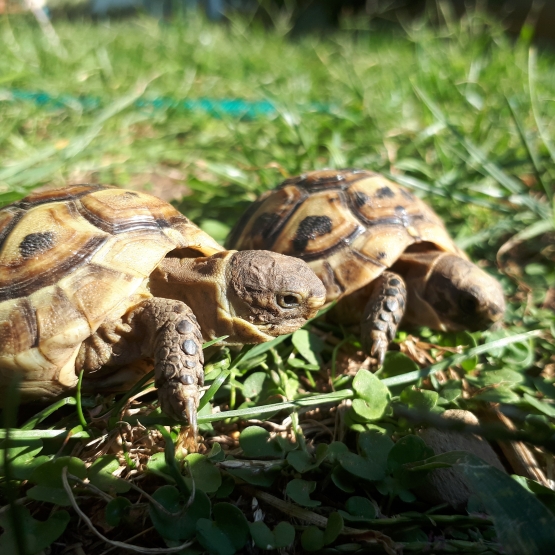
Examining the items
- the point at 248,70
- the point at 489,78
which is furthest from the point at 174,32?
the point at 489,78

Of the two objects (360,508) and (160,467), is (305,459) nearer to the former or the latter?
(360,508)

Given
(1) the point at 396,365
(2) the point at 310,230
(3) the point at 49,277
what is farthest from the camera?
(2) the point at 310,230

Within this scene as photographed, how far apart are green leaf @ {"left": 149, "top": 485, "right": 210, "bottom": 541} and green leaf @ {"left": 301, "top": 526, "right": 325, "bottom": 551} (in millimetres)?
270

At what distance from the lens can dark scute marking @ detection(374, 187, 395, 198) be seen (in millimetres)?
2359

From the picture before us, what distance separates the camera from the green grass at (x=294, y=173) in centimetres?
136

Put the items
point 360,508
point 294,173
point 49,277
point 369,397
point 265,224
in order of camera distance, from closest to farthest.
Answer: point 360,508
point 49,277
point 369,397
point 265,224
point 294,173

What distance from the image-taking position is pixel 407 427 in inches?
64.4

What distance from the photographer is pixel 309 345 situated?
6.75 feet

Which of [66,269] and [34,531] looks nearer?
[34,531]

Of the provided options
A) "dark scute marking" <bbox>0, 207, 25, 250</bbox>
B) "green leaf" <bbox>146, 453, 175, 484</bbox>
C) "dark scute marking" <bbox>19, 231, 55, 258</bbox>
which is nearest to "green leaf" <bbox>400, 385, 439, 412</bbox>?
"green leaf" <bbox>146, 453, 175, 484</bbox>

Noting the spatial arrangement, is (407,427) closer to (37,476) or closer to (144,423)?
(144,423)

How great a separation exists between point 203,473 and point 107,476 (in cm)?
28

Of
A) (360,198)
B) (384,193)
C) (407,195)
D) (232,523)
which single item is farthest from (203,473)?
(407,195)

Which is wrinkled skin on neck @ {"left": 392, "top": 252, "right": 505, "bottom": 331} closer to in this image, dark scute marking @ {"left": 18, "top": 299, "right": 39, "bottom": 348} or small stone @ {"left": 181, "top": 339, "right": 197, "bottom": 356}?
small stone @ {"left": 181, "top": 339, "right": 197, "bottom": 356}
